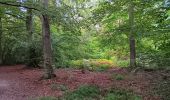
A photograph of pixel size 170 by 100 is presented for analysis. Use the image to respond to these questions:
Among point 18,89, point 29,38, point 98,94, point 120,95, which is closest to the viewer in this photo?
point 120,95

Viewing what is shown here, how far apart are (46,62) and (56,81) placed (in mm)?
1297

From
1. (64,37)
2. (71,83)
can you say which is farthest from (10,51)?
(71,83)

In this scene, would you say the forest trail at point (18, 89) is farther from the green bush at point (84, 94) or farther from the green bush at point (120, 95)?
the green bush at point (120, 95)

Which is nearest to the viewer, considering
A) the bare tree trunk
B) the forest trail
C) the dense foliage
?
the dense foliage

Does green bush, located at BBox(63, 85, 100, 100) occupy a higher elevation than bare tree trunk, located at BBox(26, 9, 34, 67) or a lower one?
lower

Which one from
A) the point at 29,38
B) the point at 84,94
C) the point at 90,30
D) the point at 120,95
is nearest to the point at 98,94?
the point at 84,94

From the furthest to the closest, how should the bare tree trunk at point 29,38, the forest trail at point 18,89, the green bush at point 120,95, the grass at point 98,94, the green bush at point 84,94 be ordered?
the bare tree trunk at point 29,38 < the forest trail at point 18,89 < the green bush at point 84,94 < the grass at point 98,94 < the green bush at point 120,95

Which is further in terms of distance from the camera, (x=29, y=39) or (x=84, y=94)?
(x=29, y=39)

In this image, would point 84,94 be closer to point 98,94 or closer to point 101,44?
point 98,94

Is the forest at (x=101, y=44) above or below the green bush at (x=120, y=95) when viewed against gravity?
above

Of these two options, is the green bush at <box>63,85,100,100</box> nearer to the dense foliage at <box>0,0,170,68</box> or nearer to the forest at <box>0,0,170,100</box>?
the forest at <box>0,0,170,100</box>

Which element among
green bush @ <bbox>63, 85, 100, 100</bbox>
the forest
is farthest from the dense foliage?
green bush @ <bbox>63, 85, 100, 100</bbox>

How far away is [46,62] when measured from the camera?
1362 centimetres

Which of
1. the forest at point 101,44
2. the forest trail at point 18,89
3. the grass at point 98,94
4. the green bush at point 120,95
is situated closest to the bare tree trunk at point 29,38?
the forest at point 101,44
